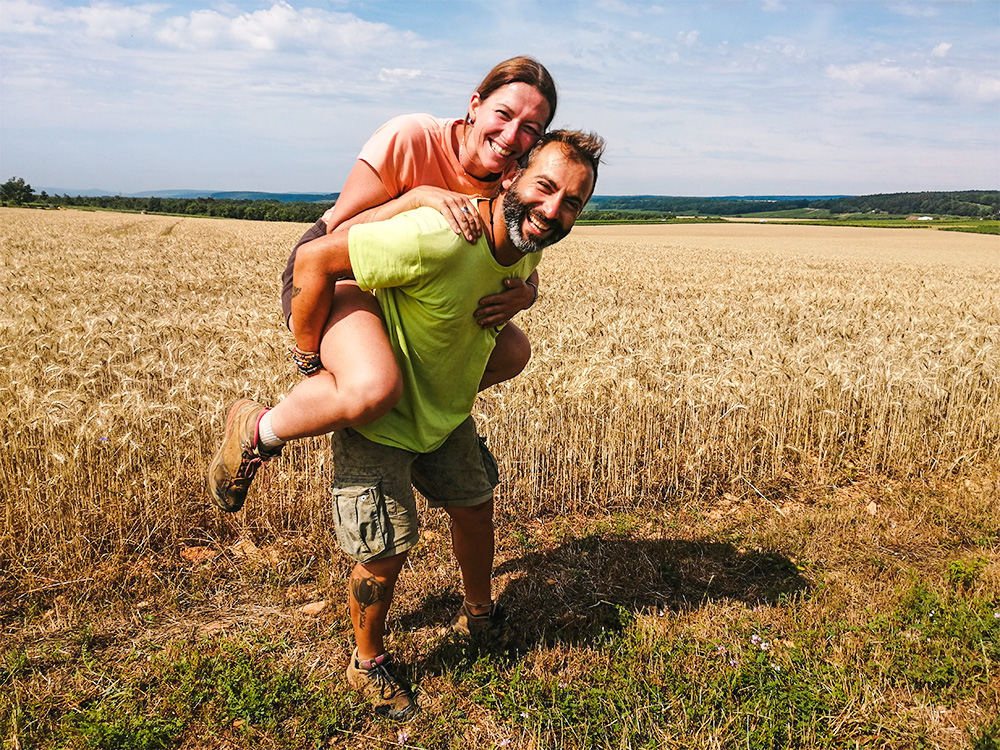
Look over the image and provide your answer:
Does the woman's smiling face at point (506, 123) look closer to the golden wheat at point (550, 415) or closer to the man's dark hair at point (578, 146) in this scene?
the man's dark hair at point (578, 146)

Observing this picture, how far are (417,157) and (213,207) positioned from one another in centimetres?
8896

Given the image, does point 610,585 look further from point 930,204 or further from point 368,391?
point 930,204

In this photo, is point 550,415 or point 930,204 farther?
point 930,204

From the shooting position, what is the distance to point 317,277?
8.28ft

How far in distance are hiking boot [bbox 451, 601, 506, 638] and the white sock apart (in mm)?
1388

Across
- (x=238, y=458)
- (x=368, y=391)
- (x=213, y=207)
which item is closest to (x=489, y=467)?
(x=368, y=391)

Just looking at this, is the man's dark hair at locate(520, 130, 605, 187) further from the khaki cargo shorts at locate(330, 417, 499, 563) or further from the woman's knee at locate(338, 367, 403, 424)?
the khaki cargo shorts at locate(330, 417, 499, 563)

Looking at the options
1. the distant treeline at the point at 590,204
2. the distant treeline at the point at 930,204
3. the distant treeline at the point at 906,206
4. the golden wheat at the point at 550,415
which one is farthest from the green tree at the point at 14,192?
the distant treeline at the point at 930,204

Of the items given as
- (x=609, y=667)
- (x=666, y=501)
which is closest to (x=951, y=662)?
(x=609, y=667)

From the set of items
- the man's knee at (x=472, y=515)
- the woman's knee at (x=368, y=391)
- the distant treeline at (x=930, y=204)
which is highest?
the distant treeline at (x=930, y=204)

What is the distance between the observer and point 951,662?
3.28 metres

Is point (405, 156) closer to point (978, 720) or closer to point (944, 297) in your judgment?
point (978, 720)

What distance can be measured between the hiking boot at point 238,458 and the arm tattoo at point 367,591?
629 mm

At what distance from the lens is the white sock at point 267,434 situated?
279 cm
